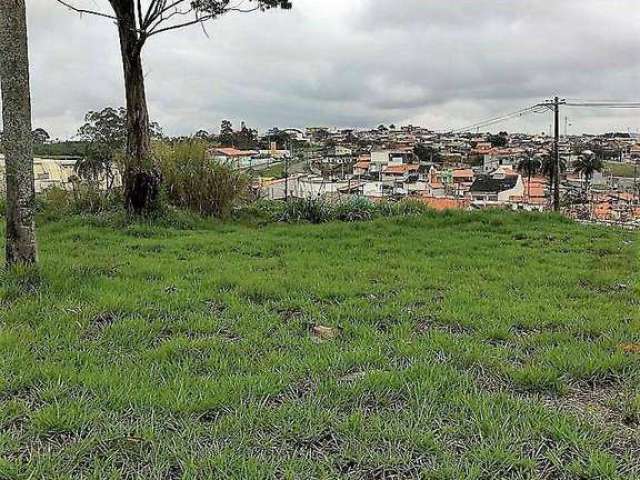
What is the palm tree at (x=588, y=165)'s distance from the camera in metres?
16.0

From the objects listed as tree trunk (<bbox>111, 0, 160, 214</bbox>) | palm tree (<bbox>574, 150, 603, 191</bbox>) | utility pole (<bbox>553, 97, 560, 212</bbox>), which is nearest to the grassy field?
tree trunk (<bbox>111, 0, 160, 214</bbox>)

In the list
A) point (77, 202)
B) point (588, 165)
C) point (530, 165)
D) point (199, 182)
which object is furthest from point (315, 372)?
point (530, 165)

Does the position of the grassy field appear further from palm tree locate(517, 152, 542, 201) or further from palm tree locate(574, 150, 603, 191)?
palm tree locate(517, 152, 542, 201)

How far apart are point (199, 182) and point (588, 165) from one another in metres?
12.1

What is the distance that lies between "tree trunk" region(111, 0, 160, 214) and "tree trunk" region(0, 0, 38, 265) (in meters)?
3.67

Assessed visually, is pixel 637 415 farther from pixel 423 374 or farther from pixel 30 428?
pixel 30 428

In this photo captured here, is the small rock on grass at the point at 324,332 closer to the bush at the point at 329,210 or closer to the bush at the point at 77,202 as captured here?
the bush at the point at 329,210

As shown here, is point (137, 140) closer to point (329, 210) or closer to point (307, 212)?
point (307, 212)

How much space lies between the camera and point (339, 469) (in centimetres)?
168

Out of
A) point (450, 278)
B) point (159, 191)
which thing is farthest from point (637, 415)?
point (159, 191)

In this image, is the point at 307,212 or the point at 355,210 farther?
the point at 355,210

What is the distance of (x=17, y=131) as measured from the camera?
3678 millimetres

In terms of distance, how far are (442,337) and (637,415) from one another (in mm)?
958

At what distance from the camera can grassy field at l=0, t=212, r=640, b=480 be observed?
1.72 meters
